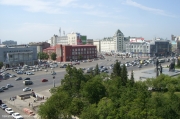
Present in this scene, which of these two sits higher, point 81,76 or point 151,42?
point 151,42

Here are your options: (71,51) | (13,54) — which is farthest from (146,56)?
(13,54)

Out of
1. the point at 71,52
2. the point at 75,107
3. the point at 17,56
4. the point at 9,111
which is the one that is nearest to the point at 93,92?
the point at 75,107

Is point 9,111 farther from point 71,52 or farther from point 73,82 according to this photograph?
point 71,52

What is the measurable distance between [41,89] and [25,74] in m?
10.1

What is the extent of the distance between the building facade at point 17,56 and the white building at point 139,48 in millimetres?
26125

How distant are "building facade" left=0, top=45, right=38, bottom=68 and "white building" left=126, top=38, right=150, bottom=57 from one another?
2612 cm

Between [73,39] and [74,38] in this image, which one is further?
[73,39]

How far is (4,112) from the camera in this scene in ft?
44.4

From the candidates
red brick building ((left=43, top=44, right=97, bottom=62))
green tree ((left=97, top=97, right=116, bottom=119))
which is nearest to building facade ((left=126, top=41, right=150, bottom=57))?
red brick building ((left=43, top=44, right=97, bottom=62))

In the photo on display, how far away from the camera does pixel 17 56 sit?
118ft

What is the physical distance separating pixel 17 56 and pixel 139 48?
97.8 feet

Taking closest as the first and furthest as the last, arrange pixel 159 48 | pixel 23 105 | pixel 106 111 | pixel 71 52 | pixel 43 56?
pixel 106 111 < pixel 23 105 < pixel 71 52 < pixel 43 56 < pixel 159 48

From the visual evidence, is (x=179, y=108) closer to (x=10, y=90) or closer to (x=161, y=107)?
(x=161, y=107)

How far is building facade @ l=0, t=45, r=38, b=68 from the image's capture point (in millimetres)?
34969
